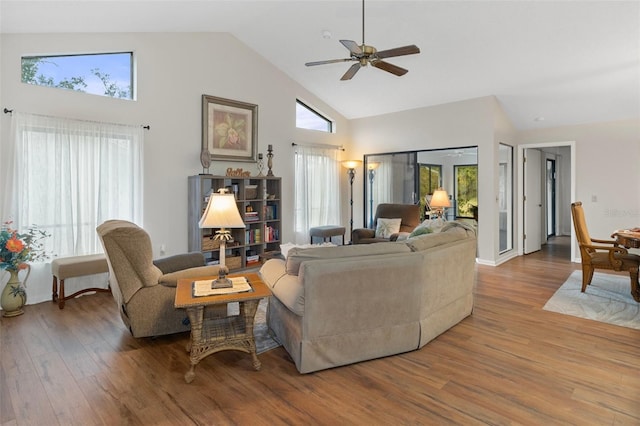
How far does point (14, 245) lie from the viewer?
12.5 ft

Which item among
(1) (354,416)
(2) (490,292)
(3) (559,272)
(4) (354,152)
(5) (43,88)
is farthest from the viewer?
(4) (354,152)

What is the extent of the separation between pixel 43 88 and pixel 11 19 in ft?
2.49

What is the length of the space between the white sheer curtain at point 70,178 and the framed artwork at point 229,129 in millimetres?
1076

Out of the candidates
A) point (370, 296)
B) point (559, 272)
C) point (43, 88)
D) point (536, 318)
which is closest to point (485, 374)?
point (370, 296)

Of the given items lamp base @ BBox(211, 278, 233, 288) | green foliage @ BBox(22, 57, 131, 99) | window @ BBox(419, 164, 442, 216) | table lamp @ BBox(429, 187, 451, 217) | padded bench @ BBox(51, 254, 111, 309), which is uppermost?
green foliage @ BBox(22, 57, 131, 99)

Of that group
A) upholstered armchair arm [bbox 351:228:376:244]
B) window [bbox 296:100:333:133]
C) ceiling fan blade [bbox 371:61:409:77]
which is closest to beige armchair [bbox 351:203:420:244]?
upholstered armchair arm [bbox 351:228:376:244]

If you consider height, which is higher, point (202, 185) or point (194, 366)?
point (202, 185)

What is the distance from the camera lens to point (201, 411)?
2213 mm

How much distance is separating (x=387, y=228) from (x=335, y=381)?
4.12m

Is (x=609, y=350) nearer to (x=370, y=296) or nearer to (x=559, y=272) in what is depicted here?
A: (x=370, y=296)

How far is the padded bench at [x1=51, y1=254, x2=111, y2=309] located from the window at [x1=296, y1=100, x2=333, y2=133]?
4265 mm

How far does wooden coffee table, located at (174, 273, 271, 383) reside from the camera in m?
2.52

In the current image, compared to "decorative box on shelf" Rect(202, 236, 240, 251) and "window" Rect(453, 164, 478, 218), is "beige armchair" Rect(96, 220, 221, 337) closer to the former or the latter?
"decorative box on shelf" Rect(202, 236, 240, 251)

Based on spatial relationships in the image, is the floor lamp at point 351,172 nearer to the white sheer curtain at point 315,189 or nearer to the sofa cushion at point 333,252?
the white sheer curtain at point 315,189
